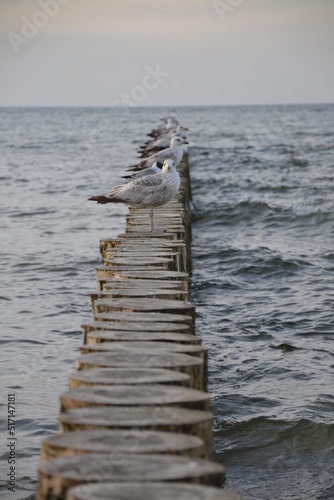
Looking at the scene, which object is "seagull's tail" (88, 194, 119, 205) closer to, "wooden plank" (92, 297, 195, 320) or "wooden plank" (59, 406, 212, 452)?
"wooden plank" (92, 297, 195, 320)

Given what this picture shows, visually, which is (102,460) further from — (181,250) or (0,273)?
(0,273)

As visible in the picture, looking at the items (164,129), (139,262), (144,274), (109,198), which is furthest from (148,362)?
(164,129)

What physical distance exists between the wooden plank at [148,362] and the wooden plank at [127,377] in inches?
2.1

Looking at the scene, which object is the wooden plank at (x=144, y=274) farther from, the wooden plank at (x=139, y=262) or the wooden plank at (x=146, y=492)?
the wooden plank at (x=146, y=492)

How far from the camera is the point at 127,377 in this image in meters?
3.50

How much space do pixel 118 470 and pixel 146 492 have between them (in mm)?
183

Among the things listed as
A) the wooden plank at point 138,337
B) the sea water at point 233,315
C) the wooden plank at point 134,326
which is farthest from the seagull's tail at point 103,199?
the wooden plank at point 138,337

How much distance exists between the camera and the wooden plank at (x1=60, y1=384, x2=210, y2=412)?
325 cm

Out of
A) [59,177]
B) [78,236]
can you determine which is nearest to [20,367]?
[78,236]

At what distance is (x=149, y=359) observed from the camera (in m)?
3.73

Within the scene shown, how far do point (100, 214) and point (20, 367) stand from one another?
9.95m

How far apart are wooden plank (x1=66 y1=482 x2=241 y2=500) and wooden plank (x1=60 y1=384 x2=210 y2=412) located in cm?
58

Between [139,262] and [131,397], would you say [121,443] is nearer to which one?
[131,397]

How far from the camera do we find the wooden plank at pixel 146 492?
260cm
